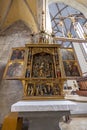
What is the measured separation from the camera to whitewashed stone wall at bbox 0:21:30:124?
16.9 ft

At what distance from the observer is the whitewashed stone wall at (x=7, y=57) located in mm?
5140

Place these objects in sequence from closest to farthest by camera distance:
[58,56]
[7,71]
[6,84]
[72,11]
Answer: [58,56] < [7,71] < [6,84] < [72,11]

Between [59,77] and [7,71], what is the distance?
1845 millimetres

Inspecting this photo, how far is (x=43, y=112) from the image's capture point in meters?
2.66

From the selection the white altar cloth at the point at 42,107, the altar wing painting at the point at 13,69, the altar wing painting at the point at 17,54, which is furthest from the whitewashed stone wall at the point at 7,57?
the white altar cloth at the point at 42,107

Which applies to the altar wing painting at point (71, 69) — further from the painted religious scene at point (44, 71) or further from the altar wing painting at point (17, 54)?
the altar wing painting at point (17, 54)

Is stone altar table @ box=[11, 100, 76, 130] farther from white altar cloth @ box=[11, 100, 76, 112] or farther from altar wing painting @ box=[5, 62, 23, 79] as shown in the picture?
altar wing painting @ box=[5, 62, 23, 79]

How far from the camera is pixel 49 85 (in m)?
3.32

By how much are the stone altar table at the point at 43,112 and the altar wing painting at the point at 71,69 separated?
134 centimetres

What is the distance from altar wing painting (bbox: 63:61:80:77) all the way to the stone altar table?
4.41ft

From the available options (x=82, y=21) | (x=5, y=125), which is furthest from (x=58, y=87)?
(x=82, y=21)

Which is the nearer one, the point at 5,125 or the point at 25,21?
the point at 5,125

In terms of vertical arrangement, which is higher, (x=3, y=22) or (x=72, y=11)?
(x=72, y=11)

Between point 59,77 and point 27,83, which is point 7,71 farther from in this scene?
point 59,77
